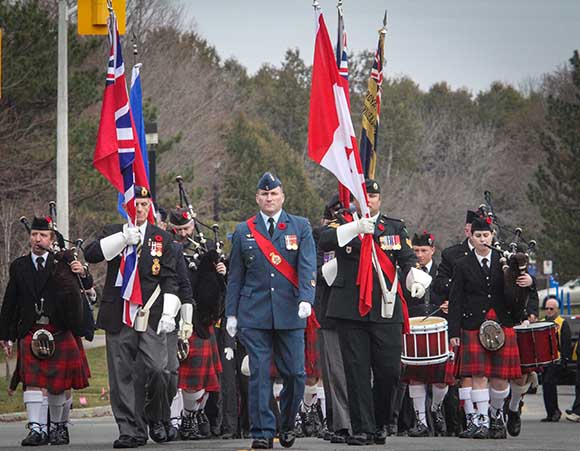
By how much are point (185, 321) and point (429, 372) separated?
2762mm

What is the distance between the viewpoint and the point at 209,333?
15531 millimetres

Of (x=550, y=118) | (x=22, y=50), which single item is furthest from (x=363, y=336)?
(x=550, y=118)

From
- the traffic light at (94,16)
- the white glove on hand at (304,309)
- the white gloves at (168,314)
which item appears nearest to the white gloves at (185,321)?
the white gloves at (168,314)

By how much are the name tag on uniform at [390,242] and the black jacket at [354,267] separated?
1 cm

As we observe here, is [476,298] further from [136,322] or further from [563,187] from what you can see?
[563,187]

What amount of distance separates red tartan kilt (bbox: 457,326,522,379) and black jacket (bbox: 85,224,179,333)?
9.01 feet

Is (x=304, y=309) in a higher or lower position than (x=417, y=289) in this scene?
lower

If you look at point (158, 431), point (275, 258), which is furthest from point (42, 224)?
point (275, 258)

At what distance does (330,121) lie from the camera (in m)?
12.7

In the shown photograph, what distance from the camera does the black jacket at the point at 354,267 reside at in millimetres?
11922

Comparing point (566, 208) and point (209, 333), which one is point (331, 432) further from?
point (566, 208)

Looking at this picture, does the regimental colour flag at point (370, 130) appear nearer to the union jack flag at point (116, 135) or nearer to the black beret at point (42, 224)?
the union jack flag at point (116, 135)

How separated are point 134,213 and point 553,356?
14.7 feet

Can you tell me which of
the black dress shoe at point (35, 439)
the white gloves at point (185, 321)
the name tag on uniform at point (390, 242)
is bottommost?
the black dress shoe at point (35, 439)
